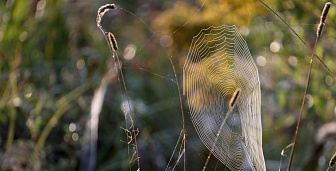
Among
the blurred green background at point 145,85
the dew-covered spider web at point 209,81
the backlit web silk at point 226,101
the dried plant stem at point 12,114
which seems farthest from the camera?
the blurred green background at point 145,85

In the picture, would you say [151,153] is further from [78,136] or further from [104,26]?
[104,26]

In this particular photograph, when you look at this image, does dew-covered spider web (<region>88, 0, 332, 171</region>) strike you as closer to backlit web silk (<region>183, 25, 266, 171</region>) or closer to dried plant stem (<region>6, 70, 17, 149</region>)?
backlit web silk (<region>183, 25, 266, 171</region>)

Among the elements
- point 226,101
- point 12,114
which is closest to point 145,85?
point 226,101

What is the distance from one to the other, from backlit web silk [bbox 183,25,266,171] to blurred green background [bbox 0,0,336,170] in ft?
0.64

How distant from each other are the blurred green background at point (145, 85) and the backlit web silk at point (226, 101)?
19cm

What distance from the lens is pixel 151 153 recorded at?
290cm

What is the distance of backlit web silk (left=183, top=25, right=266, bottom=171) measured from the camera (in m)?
2.02

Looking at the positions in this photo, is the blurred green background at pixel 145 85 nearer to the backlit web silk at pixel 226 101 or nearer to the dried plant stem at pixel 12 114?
the dried plant stem at pixel 12 114

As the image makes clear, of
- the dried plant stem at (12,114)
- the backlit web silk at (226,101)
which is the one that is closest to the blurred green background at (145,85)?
the dried plant stem at (12,114)

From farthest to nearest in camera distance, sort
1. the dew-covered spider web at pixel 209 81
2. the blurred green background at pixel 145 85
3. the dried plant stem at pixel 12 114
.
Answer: the blurred green background at pixel 145 85 → the dried plant stem at pixel 12 114 → the dew-covered spider web at pixel 209 81

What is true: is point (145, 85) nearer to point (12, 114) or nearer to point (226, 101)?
point (226, 101)

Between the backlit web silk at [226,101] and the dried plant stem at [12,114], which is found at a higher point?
the backlit web silk at [226,101]

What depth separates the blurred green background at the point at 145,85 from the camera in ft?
8.84

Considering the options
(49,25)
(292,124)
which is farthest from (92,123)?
(292,124)
